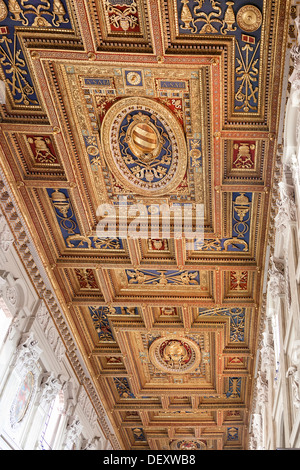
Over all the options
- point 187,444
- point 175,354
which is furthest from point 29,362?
point 187,444

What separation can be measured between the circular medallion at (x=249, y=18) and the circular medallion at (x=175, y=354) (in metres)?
11.7

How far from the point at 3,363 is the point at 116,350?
660 centimetres

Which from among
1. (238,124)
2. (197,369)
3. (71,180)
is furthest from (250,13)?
(197,369)

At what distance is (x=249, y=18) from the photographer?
8.67m

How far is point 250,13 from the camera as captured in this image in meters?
8.62

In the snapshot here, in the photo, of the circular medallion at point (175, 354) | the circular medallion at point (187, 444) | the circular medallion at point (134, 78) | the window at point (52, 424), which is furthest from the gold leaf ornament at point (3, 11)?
the circular medallion at point (187, 444)

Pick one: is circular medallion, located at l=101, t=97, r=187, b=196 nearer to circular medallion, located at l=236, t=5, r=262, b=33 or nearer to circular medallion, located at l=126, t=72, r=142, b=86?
circular medallion, located at l=126, t=72, r=142, b=86

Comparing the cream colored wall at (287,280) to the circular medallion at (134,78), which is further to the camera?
the circular medallion at (134,78)

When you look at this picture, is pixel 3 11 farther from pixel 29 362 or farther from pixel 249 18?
pixel 29 362

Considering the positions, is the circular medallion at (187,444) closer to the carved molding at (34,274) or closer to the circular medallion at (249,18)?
the carved molding at (34,274)

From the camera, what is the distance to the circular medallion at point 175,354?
18.1 m

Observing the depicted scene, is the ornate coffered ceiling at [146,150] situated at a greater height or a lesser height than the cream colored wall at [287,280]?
greater

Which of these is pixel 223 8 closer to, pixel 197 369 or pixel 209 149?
pixel 209 149
